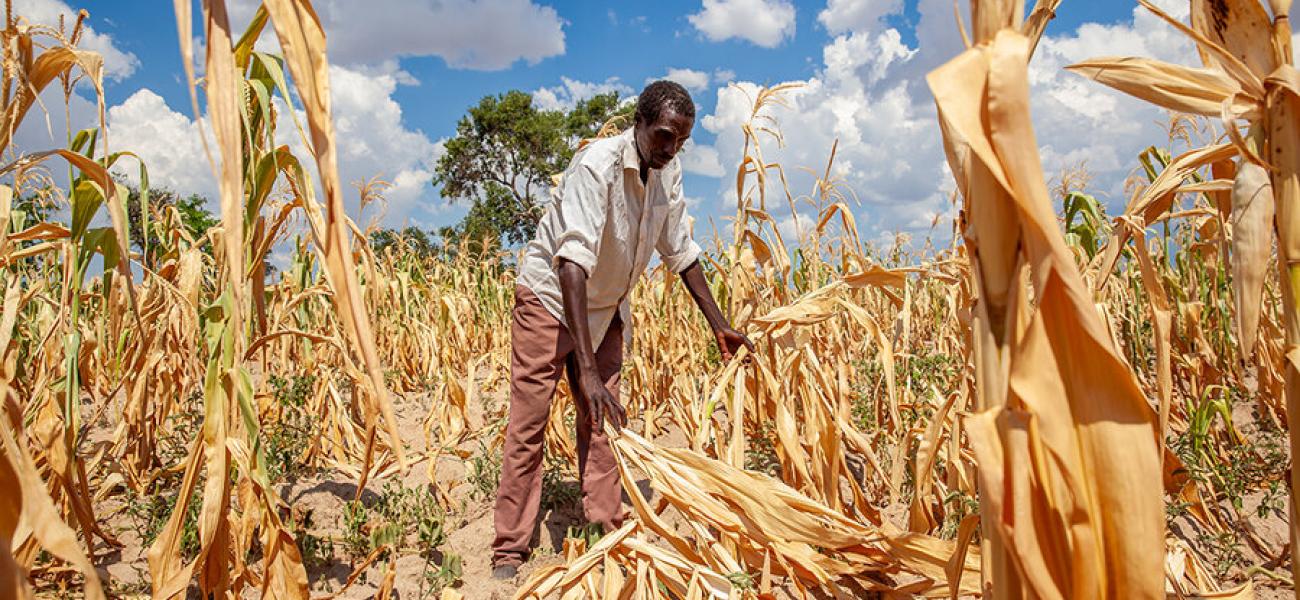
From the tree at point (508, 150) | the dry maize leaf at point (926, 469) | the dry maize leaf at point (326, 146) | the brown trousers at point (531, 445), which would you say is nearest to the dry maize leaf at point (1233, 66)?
the dry maize leaf at point (326, 146)

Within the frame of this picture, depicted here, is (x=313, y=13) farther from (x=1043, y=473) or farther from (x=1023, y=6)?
(x=1043, y=473)

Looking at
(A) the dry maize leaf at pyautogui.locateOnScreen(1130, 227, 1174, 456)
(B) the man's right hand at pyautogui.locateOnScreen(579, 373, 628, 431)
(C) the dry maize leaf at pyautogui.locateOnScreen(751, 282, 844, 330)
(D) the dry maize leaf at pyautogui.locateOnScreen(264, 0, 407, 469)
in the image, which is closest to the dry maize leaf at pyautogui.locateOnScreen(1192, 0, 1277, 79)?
(A) the dry maize leaf at pyautogui.locateOnScreen(1130, 227, 1174, 456)

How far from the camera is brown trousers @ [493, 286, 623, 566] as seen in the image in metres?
2.51

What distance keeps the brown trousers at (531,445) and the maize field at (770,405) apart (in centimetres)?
13

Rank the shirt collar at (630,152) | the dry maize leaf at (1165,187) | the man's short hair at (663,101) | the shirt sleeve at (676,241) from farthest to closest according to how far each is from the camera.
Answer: the shirt sleeve at (676,241) < the shirt collar at (630,152) < the man's short hair at (663,101) < the dry maize leaf at (1165,187)

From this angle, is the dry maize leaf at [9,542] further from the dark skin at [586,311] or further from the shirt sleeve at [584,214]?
the shirt sleeve at [584,214]

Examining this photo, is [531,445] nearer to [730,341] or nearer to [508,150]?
[730,341]

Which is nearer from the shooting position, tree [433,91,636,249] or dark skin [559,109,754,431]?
dark skin [559,109,754,431]

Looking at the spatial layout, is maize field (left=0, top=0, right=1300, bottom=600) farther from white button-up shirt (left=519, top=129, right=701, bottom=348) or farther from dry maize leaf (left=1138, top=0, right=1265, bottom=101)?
white button-up shirt (left=519, top=129, right=701, bottom=348)

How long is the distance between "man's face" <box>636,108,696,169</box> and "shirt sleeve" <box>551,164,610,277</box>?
0.64 ft

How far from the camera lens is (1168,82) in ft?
2.85

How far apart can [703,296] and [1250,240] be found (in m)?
1.91

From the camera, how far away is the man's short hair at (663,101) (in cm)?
232

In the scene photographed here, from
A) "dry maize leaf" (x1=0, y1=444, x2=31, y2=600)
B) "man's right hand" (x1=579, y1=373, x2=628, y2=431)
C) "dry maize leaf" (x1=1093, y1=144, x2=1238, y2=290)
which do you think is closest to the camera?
"dry maize leaf" (x1=0, y1=444, x2=31, y2=600)
